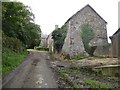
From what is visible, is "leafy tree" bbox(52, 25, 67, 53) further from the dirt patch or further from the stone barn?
the dirt patch

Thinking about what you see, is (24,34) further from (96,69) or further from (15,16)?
(96,69)

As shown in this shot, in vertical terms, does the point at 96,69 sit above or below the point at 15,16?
below

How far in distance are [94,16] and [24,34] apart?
13.5 m

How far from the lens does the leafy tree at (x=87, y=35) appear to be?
39188mm

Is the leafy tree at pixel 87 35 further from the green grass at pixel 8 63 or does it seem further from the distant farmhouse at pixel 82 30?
the green grass at pixel 8 63

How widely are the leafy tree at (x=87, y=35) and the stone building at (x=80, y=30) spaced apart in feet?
1.78

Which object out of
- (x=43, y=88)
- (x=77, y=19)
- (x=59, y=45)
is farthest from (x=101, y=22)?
(x=43, y=88)

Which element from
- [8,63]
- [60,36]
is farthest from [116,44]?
[60,36]

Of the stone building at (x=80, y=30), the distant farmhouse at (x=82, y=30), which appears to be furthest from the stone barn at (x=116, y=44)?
the stone building at (x=80, y=30)

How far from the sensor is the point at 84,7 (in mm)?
41594

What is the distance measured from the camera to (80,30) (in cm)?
4047

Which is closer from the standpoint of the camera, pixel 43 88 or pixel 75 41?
pixel 43 88

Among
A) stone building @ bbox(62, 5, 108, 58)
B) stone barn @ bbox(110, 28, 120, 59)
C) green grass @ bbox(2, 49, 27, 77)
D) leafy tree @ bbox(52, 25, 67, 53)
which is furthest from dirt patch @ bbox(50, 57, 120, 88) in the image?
leafy tree @ bbox(52, 25, 67, 53)

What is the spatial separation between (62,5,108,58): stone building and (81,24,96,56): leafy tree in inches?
21.3
